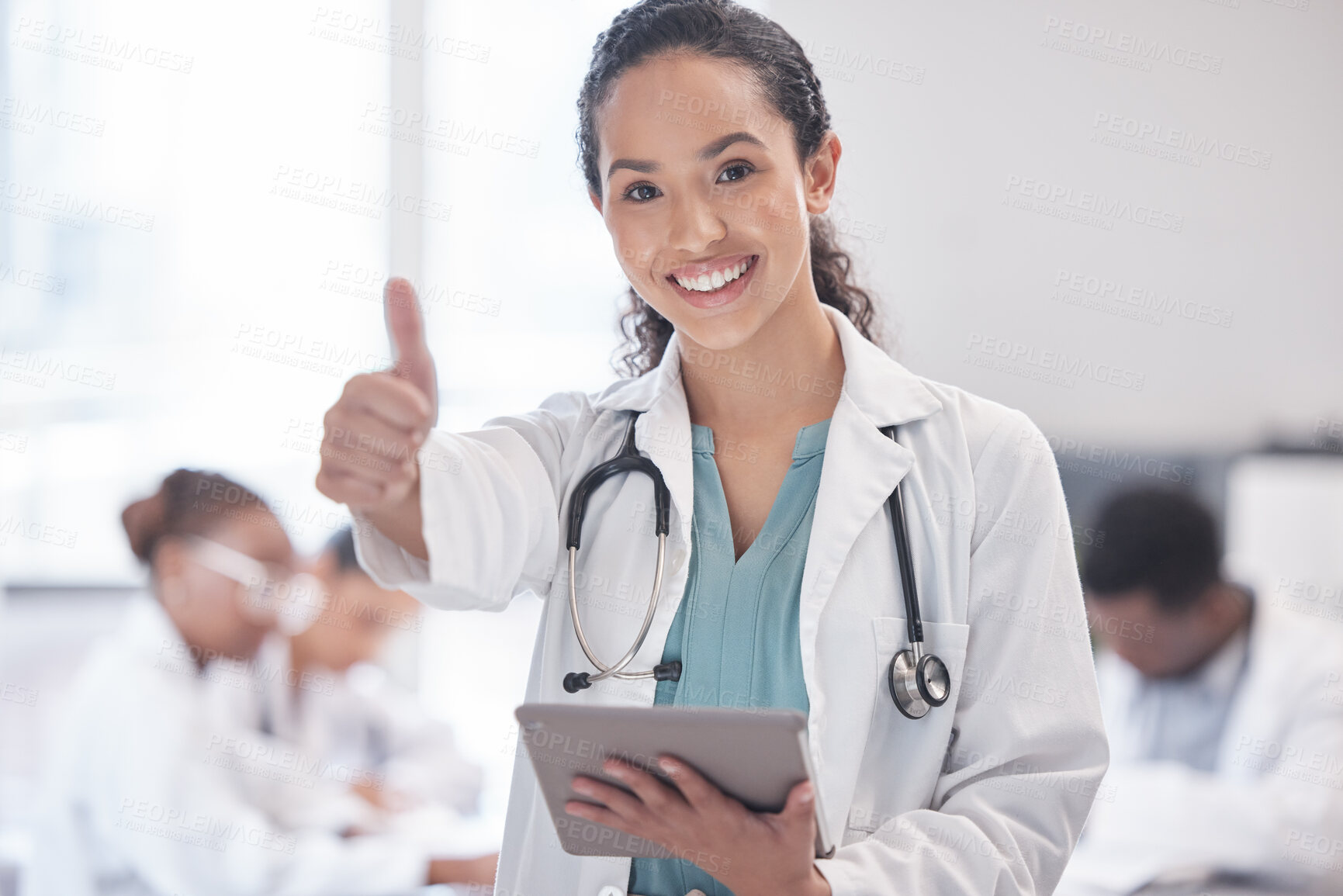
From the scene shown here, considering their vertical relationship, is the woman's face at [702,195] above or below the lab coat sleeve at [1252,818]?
above

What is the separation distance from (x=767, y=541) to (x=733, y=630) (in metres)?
0.11

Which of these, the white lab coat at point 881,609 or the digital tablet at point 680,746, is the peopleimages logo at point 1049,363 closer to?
the white lab coat at point 881,609

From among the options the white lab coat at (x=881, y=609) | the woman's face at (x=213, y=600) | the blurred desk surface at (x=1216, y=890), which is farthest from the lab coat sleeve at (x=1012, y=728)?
the woman's face at (x=213, y=600)

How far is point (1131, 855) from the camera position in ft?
6.82

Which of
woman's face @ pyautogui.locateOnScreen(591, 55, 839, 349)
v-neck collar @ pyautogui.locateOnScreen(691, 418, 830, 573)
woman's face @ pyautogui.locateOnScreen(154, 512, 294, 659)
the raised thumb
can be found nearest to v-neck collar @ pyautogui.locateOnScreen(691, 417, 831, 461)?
v-neck collar @ pyautogui.locateOnScreen(691, 418, 830, 573)

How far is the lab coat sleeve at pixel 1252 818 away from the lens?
2084 millimetres

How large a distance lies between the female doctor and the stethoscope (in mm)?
16

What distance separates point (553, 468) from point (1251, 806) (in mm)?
1879

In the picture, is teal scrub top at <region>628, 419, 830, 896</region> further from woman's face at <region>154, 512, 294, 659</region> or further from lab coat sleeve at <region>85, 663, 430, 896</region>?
woman's face at <region>154, 512, 294, 659</region>

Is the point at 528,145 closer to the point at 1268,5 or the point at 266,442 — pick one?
the point at 266,442

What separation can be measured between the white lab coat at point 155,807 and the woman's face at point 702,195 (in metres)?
1.53

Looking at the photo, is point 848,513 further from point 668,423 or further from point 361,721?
point 361,721

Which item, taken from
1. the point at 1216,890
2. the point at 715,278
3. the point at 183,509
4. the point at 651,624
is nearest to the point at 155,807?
the point at 183,509

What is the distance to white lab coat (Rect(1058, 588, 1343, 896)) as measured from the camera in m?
2.11
